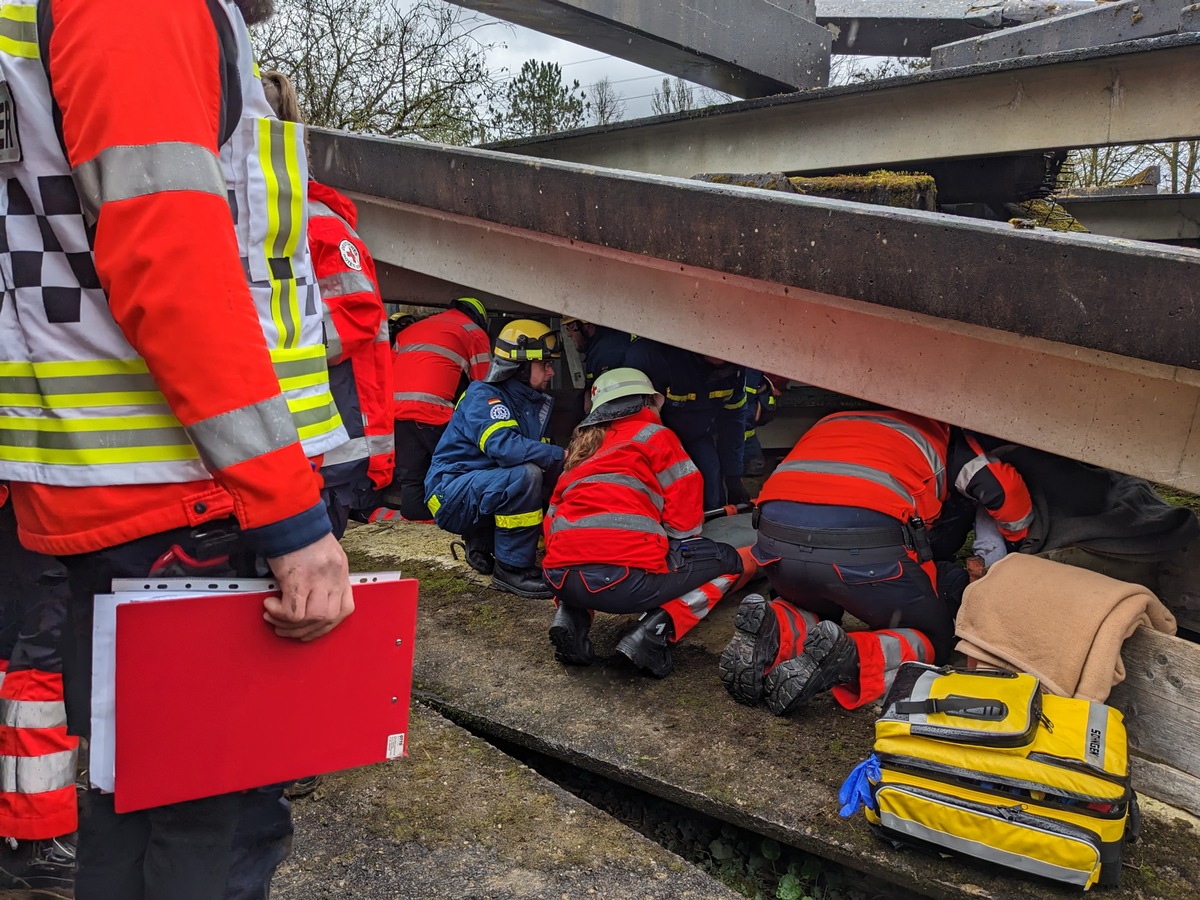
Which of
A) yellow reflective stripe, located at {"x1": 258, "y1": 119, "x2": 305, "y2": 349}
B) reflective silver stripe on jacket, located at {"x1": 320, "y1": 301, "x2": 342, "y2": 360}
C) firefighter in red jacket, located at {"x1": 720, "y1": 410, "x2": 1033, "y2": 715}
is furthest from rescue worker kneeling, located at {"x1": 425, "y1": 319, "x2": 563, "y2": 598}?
yellow reflective stripe, located at {"x1": 258, "y1": 119, "x2": 305, "y2": 349}

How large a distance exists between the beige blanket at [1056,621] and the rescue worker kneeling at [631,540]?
3.70 ft

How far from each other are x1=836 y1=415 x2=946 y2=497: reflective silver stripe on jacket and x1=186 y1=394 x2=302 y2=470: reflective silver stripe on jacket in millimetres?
2811

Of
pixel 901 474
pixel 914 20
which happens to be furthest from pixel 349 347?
pixel 914 20

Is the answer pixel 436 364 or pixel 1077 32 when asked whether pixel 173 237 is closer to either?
pixel 436 364

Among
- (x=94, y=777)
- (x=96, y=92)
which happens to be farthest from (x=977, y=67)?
(x=94, y=777)

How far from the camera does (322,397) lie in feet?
5.36

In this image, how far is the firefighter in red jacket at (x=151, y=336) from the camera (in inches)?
47.8

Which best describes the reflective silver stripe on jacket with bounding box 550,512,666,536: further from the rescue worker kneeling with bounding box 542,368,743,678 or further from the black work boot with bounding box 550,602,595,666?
the black work boot with bounding box 550,602,595,666

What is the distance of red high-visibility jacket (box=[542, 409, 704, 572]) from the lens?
3719mm

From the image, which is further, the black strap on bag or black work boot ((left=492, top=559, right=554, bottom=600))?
black work boot ((left=492, top=559, right=554, bottom=600))

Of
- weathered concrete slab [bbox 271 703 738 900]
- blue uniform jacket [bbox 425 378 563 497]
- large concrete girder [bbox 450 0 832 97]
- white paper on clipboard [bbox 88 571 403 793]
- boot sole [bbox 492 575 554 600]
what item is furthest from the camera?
large concrete girder [bbox 450 0 832 97]

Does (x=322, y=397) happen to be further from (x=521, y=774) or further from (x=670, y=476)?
(x=670, y=476)

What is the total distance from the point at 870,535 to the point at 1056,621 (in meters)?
0.77

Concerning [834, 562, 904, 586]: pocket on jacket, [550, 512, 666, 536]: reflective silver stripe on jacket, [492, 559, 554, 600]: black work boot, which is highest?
[550, 512, 666, 536]: reflective silver stripe on jacket
